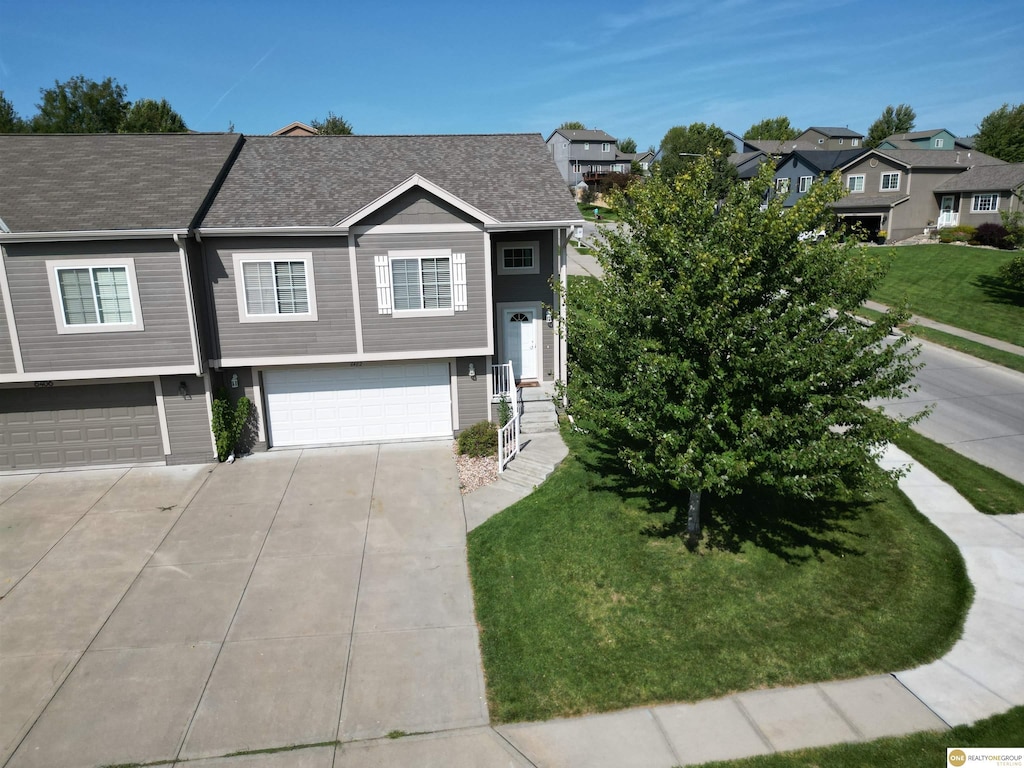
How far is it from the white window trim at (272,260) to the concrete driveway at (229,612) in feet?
12.5

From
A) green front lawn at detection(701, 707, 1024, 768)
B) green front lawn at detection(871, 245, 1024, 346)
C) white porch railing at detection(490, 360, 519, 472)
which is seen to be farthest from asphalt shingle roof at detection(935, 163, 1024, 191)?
green front lawn at detection(701, 707, 1024, 768)

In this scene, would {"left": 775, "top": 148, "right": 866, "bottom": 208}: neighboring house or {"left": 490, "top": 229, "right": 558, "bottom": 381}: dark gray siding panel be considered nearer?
{"left": 490, "top": 229, "right": 558, "bottom": 381}: dark gray siding panel

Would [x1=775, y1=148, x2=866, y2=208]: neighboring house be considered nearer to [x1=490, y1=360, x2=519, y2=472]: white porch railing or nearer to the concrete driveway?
[x1=490, y1=360, x2=519, y2=472]: white porch railing

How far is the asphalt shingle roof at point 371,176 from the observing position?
1661 centimetres

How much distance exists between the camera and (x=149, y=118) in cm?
4241

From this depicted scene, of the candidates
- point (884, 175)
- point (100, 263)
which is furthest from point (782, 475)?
point (884, 175)

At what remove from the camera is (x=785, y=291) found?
1061cm

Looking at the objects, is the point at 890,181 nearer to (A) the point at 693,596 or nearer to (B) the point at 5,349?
(A) the point at 693,596

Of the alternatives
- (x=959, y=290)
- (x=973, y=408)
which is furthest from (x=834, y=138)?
(x=973, y=408)

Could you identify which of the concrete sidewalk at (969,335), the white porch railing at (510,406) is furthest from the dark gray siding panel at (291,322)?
the concrete sidewalk at (969,335)

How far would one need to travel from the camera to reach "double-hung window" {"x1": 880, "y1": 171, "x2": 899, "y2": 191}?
45653mm

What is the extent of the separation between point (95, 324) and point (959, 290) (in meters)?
36.4

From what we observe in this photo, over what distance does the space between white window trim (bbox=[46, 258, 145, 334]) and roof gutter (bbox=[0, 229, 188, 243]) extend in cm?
50

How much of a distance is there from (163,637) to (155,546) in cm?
325
